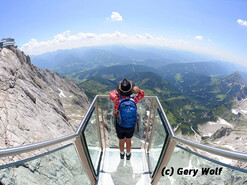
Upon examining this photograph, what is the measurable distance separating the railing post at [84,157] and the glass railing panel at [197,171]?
7.26 feet

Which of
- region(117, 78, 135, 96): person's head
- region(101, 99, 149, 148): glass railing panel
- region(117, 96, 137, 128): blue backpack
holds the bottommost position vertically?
region(101, 99, 149, 148): glass railing panel

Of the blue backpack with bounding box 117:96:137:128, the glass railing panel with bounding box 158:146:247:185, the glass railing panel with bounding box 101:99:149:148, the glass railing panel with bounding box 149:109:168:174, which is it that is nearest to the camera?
the glass railing panel with bounding box 158:146:247:185

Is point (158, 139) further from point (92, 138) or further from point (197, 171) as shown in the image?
point (92, 138)

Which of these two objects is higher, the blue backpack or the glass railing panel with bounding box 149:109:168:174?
the blue backpack

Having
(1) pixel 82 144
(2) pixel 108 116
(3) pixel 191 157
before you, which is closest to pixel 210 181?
(3) pixel 191 157

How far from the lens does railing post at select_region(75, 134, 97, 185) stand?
3.30m

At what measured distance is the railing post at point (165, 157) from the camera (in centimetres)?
324

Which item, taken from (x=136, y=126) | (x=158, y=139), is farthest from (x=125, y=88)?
(x=136, y=126)

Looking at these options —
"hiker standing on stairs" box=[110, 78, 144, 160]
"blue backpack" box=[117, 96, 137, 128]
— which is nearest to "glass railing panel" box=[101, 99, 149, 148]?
"hiker standing on stairs" box=[110, 78, 144, 160]

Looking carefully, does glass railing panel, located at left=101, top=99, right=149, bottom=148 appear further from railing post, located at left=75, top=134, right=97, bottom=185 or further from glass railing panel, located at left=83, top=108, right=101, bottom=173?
railing post, located at left=75, top=134, right=97, bottom=185

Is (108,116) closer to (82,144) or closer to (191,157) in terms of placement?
(82,144)

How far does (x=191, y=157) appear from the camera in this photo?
2643 millimetres

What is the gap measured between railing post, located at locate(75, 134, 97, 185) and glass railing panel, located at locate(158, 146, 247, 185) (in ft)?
7.26

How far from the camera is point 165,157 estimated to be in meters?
3.55
